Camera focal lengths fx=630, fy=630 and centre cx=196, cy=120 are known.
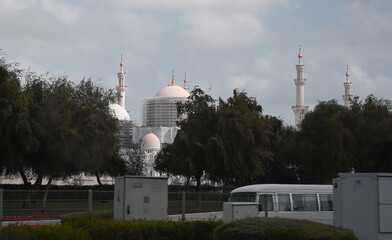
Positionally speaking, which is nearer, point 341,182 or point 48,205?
point 341,182

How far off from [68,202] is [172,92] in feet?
332

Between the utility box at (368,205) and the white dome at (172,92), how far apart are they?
107424 millimetres

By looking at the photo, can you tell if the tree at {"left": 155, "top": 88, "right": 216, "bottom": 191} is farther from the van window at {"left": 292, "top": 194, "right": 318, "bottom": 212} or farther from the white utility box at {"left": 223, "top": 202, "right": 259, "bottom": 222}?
the white utility box at {"left": 223, "top": 202, "right": 259, "bottom": 222}

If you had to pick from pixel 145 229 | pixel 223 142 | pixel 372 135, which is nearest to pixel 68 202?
pixel 145 229

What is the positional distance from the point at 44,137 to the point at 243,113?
13.5 m

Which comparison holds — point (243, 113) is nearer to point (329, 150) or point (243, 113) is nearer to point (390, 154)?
point (329, 150)

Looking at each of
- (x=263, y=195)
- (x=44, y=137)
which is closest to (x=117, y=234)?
(x=263, y=195)

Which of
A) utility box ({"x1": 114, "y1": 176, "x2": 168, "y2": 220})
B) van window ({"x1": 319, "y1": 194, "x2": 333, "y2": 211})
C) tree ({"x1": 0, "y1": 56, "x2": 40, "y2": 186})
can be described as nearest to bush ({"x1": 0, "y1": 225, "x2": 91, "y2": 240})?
utility box ({"x1": 114, "y1": 176, "x2": 168, "y2": 220})

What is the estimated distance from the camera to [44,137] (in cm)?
3238

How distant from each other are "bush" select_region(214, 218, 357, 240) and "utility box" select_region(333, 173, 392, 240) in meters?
2.19

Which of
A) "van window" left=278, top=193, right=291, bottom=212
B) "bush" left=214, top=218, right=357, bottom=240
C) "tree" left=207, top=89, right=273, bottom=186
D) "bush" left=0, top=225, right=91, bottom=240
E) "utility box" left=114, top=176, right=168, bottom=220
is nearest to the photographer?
"bush" left=0, top=225, right=91, bottom=240

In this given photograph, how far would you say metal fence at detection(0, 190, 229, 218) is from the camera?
2104 cm

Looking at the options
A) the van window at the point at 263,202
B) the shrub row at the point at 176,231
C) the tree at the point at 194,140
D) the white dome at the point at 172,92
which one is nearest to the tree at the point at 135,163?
the tree at the point at 194,140

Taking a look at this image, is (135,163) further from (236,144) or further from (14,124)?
(14,124)
